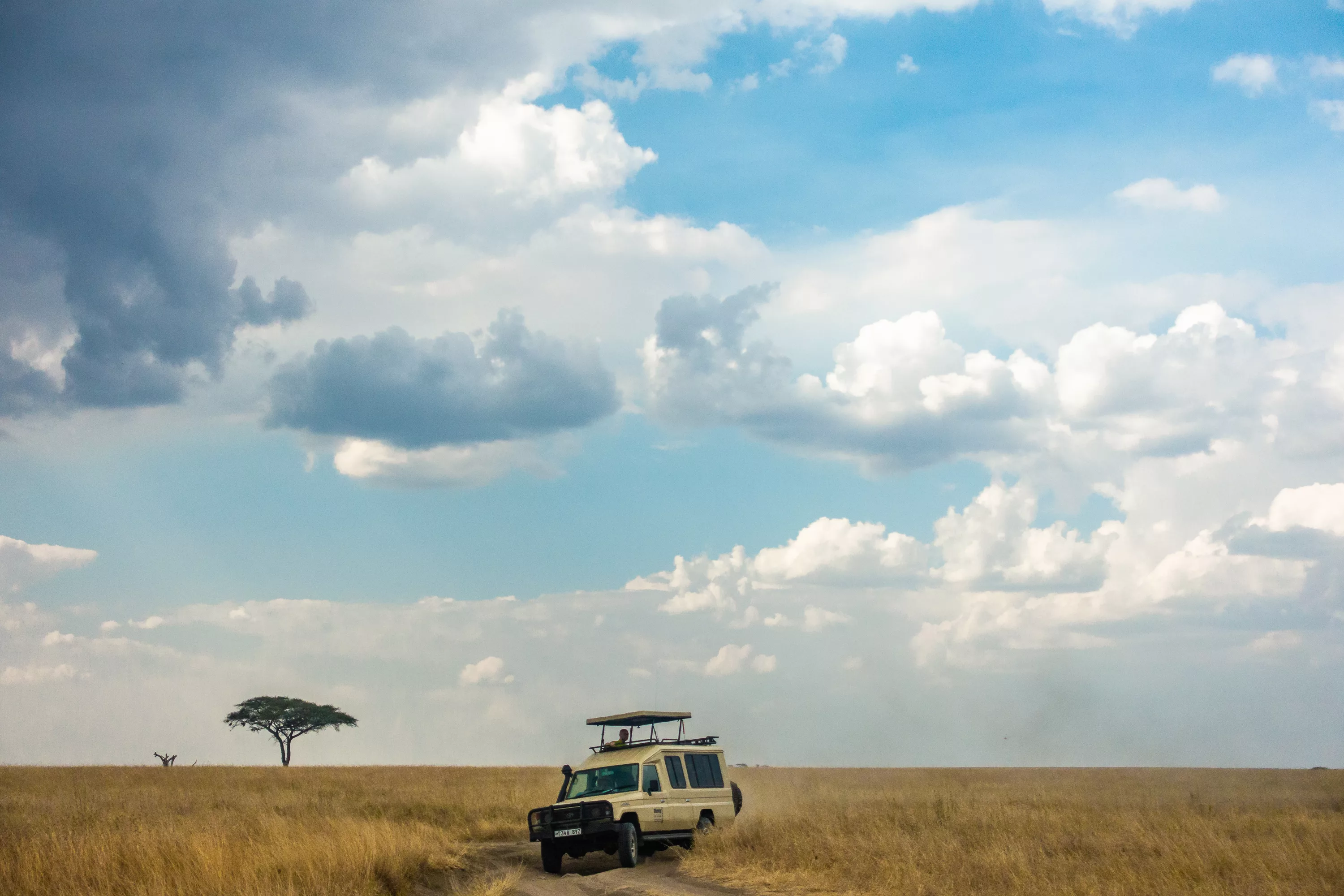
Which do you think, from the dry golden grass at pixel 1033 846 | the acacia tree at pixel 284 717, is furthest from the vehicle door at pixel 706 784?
the acacia tree at pixel 284 717

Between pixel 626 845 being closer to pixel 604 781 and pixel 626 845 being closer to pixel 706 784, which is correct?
pixel 604 781

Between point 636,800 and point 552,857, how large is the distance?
188cm

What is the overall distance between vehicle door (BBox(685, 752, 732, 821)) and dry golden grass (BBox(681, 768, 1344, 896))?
671 millimetres

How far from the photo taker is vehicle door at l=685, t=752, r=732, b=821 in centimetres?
2134

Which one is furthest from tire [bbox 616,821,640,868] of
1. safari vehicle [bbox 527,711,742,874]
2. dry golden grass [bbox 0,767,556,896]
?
dry golden grass [bbox 0,767,556,896]

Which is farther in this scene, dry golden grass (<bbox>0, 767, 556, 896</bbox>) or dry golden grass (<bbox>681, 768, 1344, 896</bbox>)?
dry golden grass (<bbox>681, 768, 1344, 896</bbox>)

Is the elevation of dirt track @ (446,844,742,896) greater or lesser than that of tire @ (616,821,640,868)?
lesser

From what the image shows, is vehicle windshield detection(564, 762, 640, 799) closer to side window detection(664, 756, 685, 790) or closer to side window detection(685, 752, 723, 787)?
side window detection(664, 756, 685, 790)

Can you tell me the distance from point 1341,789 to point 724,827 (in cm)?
3230

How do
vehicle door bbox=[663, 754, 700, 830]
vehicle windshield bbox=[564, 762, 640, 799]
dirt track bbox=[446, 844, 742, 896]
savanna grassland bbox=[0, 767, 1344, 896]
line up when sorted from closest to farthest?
1. savanna grassland bbox=[0, 767, 1344, 896]
2. dirt track bbox=[446, 844, 742, 896]
3. vehicle windshield bbox=[564, 762, 640, 799]
4. vehicle door bbox=[663, 754, 700, 830]

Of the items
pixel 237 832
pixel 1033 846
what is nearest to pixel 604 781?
pixel 237 832

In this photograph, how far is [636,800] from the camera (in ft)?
63.1

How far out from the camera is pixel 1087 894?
1236 cm

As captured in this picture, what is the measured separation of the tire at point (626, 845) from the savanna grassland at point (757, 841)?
98 centimetres
